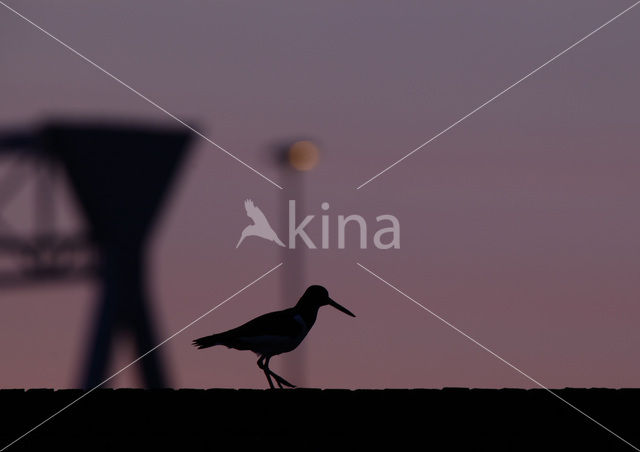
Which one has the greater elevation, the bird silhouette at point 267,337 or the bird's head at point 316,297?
the bird's head at point 316,297

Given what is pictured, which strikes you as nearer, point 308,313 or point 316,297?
point 308,313

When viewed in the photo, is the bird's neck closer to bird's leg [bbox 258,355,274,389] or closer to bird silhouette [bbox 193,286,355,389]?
bird silhouette [bbox 193,286,355,389]
